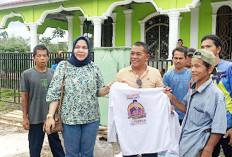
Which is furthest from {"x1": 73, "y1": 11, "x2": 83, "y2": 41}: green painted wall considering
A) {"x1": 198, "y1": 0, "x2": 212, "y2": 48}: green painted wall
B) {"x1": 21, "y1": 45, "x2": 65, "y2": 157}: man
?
{"x1": 21, "y1": 45, "x2": 65, "y2": 157}: man

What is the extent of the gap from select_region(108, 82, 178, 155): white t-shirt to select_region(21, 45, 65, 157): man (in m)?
1.30

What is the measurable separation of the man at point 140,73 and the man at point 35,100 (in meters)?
1.34

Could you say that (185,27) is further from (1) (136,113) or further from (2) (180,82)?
(1) (136,113)

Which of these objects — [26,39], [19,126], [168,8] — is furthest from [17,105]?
[26,39]

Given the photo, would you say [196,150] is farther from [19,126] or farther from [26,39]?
[26,39]

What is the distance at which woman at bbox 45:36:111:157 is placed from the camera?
9.17ft

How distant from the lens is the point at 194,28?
1102 centimetres

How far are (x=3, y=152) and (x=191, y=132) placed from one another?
402 centimetres

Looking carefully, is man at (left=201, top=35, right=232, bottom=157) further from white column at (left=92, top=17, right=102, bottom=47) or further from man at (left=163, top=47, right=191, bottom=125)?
white column at (left=92, top=17, right=102, bottom=47)

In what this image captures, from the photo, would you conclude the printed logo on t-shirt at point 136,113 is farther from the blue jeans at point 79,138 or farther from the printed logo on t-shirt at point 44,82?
the printed logo on t-shirt at point 44,82

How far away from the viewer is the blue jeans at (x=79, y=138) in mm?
2801

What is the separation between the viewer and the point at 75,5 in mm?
11508

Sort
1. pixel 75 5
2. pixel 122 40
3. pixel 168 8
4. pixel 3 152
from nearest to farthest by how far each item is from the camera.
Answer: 1. pixel 3 152
2. pixel 168 8
3. pixel 75 5
4. pixel 122 40

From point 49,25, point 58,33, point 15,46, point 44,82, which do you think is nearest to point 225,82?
point 44,82
